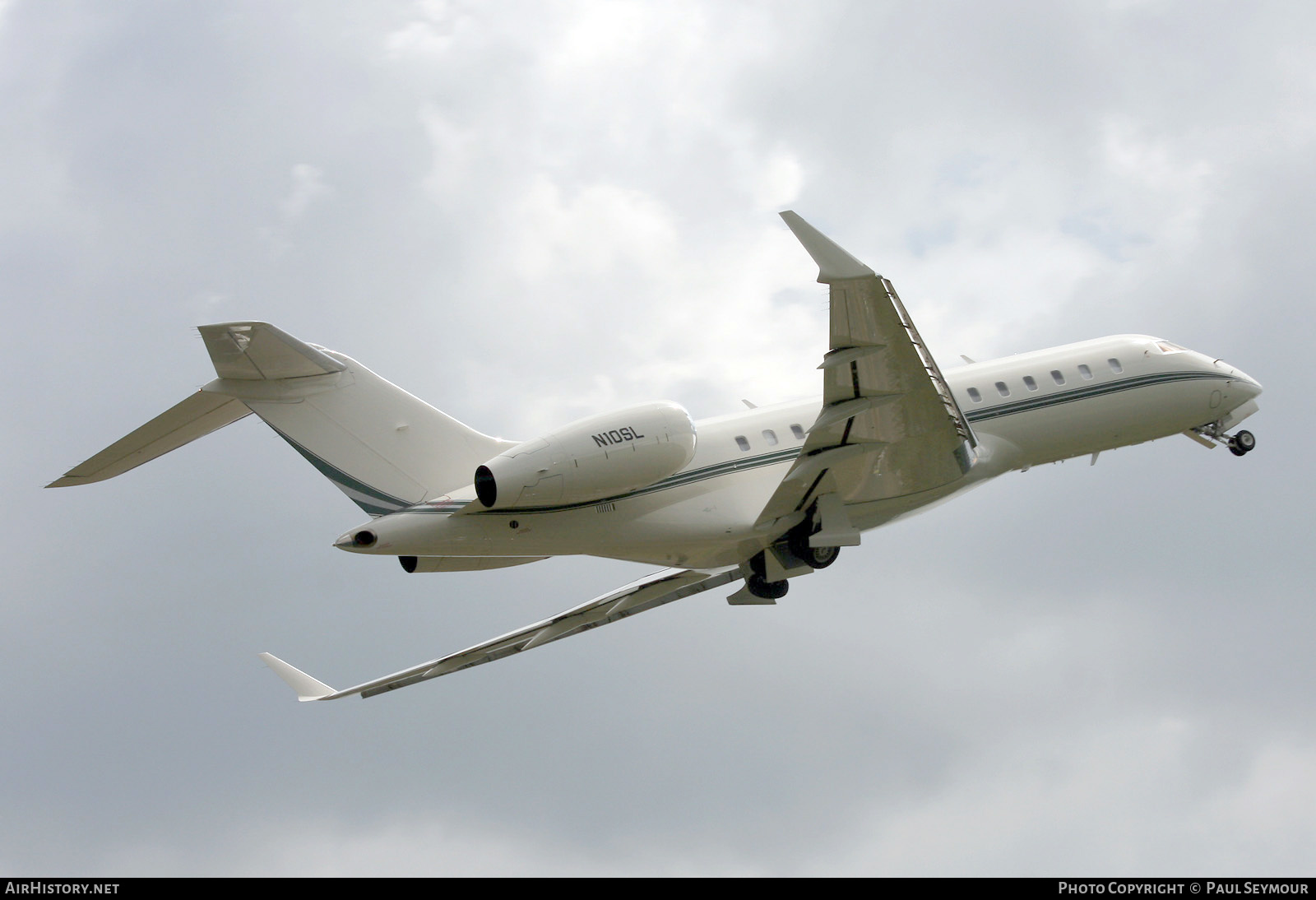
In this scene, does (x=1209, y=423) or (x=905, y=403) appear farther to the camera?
(x=1209, y=423)

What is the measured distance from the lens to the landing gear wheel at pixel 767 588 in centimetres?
2477

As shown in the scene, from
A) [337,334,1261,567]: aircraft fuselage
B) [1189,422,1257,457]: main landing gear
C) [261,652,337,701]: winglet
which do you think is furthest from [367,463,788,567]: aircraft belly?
[1189,422,1257,457]: main landing gear

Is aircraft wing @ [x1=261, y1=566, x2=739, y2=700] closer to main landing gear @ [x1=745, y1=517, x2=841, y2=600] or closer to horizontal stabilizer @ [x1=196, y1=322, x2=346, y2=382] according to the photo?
main landing gear @ [x1=745, y1=517, x2=841, y2=600]

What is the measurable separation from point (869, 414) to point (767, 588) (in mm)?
5595

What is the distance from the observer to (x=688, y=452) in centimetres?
1973

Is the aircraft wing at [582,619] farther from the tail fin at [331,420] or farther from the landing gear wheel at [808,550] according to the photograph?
the tail fin at [331,420]

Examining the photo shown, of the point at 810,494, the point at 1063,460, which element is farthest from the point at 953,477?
the point at 1063,460

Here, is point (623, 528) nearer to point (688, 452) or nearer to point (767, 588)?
point (688, 452)

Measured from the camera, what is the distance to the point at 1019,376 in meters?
24.3

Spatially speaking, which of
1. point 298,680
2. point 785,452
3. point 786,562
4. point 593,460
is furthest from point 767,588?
point 298,680

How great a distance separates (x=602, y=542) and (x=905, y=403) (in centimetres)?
519

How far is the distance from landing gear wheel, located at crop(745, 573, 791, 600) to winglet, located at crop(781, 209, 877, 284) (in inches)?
347

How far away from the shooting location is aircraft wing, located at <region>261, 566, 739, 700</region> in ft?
81.4

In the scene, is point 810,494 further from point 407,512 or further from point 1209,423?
point 1209,423
